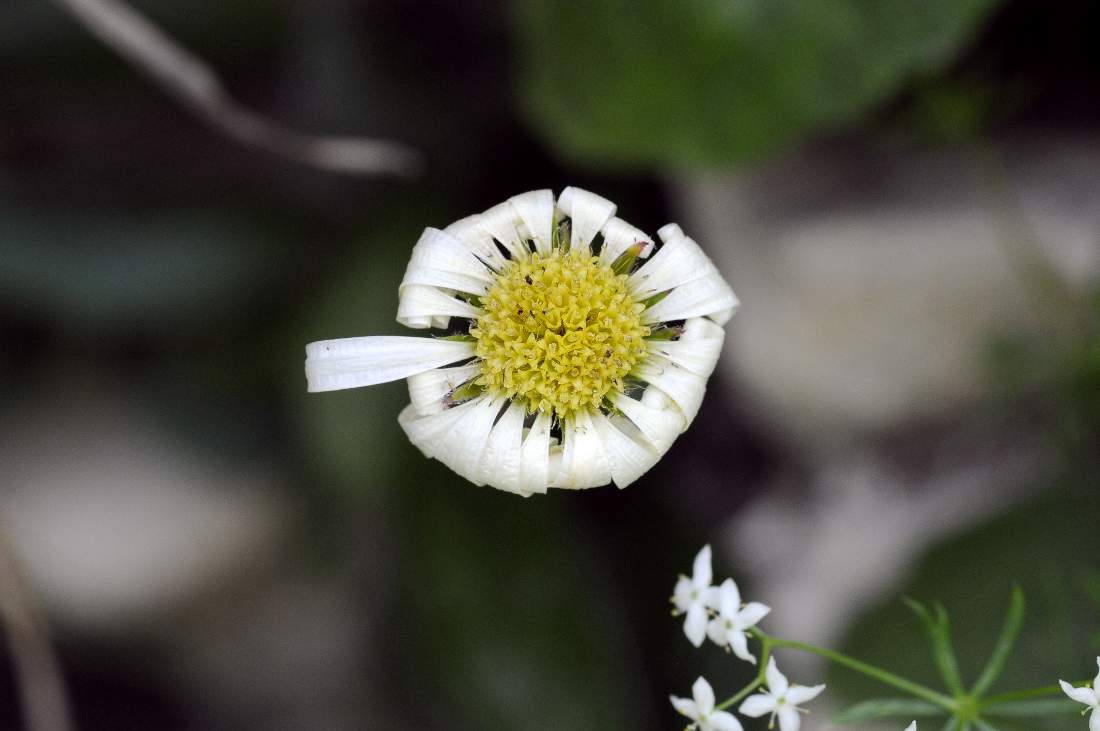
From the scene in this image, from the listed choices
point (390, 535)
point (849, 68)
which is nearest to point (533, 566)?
point (390, 535)

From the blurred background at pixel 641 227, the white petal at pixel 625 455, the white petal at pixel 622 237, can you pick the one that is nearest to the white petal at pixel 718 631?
the white petal at pixel 625 455

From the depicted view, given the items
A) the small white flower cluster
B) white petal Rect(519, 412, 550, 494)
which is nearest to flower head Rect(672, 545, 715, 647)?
the small white flower cluster

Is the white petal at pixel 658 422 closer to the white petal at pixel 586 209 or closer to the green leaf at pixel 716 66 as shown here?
the white petal at pixel 586 209

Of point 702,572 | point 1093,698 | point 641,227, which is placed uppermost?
point 641,227

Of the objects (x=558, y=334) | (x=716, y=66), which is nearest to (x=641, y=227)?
(x=716, y=66)

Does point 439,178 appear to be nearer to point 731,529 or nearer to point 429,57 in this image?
point 429,57

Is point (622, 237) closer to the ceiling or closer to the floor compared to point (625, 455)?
closer to the ceiling

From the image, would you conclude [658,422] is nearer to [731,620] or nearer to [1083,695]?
[731,620]
